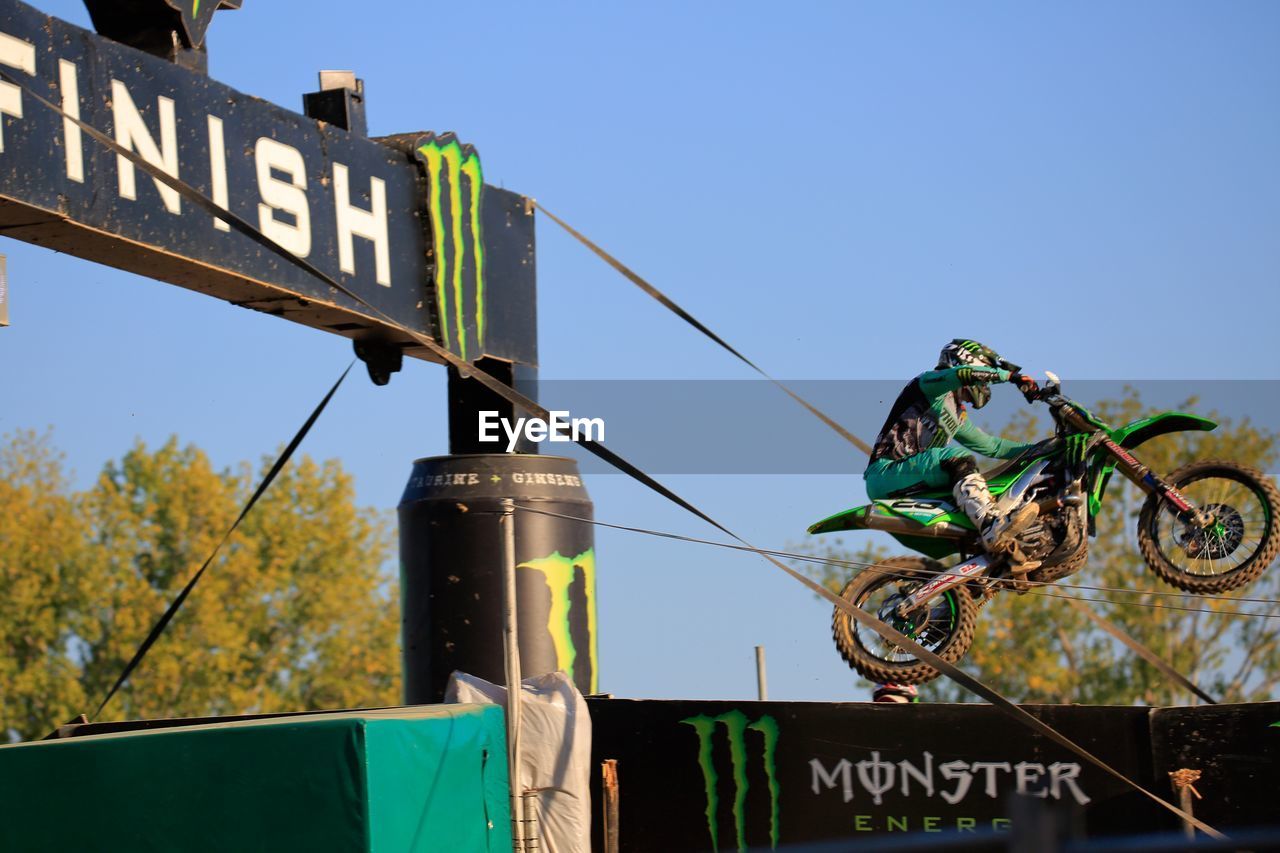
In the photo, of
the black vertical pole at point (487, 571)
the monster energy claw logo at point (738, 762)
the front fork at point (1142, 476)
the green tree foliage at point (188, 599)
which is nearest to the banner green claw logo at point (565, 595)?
the black vertical pole at point (487, 571)

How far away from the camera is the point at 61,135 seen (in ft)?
27.3

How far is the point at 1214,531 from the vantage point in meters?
9.30

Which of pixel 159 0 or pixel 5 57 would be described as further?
pixel 159 0

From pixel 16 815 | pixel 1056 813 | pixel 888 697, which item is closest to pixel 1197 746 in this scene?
pixel 888 697

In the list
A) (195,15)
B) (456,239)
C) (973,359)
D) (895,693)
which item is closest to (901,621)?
(895,693)

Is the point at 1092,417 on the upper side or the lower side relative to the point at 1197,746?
upper

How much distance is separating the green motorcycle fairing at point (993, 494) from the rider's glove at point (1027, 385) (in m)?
0.24

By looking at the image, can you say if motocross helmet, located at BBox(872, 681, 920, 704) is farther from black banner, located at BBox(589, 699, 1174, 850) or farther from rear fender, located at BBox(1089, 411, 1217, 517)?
rear fender, located at BBox(1089, 411, 1217, 517)

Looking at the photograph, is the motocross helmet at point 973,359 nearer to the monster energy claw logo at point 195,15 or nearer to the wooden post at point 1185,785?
the wooden post at point 1185,785

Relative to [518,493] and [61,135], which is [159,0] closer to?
[61,135]

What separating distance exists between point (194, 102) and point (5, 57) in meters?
1.24

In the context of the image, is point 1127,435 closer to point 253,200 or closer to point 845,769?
point 845,769

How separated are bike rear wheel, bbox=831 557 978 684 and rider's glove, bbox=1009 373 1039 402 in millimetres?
1036

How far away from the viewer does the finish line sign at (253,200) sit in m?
8.28
